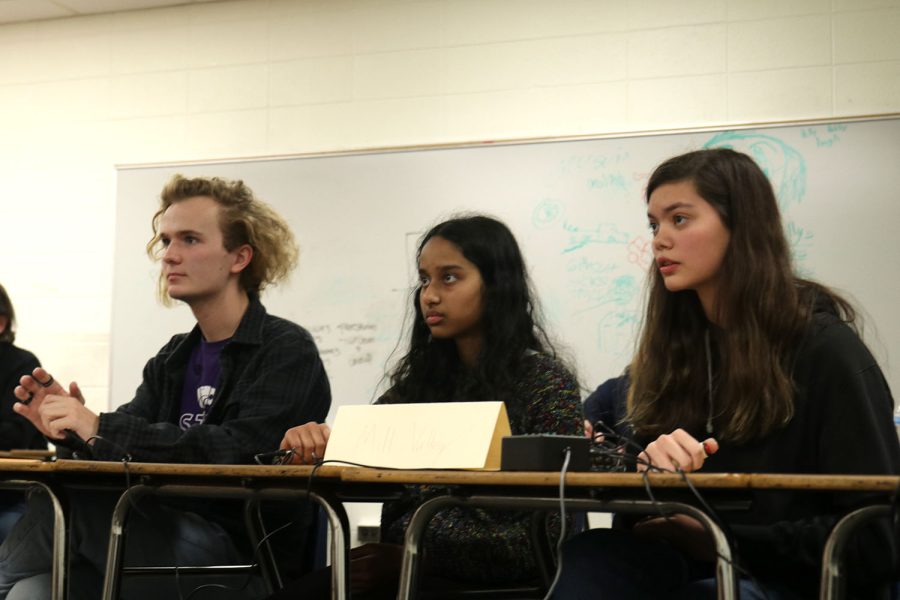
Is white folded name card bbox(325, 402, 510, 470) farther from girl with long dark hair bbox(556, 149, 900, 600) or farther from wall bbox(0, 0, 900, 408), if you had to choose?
wall bbox(0, 0, 900, 408)

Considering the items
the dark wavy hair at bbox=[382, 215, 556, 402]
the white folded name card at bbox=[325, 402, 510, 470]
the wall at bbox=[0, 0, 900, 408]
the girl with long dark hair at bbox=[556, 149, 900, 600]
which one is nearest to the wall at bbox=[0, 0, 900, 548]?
the wall at bbox=[0, 0, 900, 408]

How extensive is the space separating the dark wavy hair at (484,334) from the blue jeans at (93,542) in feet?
1.65

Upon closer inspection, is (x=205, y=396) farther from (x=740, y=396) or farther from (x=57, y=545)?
(x=740, y=396)

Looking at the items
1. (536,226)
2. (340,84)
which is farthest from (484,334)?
(340,84)

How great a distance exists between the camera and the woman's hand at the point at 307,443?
181cm

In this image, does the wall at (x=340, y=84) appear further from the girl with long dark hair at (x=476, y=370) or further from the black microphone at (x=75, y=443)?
the black microphone at (x=75, y=443)

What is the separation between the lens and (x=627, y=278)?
11.7 ft

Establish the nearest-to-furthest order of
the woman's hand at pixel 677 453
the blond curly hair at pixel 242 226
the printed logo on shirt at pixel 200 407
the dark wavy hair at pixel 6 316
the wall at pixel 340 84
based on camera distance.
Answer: the woman's hand at pixel 677 453
the printed logo on shirt at pixel 200 407
the blond curly hair at pixel 242 226
the dark wavy hair at pixel 6 316
the wall at pixel 340 84

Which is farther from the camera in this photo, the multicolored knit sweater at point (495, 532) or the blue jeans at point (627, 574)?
the multicolored knit sweater at point (495, 532)

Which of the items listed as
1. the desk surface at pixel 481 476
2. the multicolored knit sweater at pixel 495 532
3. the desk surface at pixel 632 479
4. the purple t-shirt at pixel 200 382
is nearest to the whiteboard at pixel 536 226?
the purple t-shirt at pixel 200 382

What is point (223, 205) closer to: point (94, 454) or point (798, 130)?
point (94, 454)

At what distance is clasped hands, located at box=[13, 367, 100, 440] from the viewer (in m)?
1.94

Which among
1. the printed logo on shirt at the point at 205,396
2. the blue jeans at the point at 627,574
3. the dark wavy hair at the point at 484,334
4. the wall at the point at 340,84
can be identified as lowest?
the blue jeans at the point at 627,574

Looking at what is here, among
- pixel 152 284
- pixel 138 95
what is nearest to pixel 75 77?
pixel 138 95
